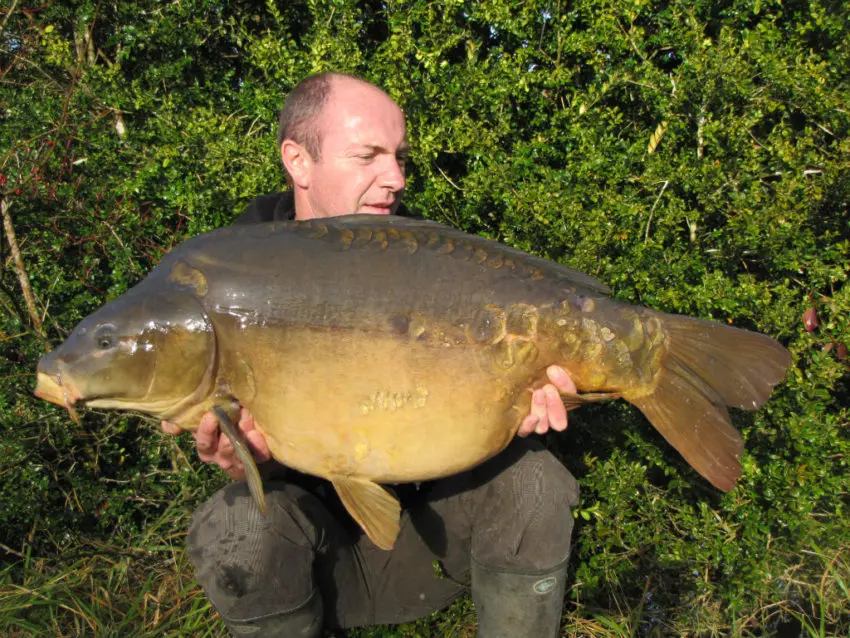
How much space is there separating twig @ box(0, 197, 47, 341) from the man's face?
1413mm

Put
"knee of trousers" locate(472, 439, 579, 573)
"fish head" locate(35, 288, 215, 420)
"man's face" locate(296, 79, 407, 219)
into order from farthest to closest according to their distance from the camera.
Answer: "man's face" locate(296, 79, 407, 219) → "knee of trousers" locate(472, 439, 579, 573) → "fish head" locate(35, 288, 215, 420)

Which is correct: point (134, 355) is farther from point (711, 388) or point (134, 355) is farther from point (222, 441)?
point (711, 388)

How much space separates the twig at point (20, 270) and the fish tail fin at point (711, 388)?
2326 millimetres

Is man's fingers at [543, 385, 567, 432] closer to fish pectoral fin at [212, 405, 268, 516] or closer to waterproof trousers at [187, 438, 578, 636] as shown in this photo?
waterproof trousers at [187, 438, 578, 636]

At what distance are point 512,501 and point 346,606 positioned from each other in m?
0.57

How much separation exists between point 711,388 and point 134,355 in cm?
122

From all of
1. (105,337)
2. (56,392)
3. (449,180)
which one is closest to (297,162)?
(449,180)

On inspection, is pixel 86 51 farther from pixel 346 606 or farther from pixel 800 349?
pixel 800 349

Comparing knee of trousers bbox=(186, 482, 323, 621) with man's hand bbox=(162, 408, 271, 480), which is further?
knee of trousers bbox=(186, 482, 323, 621)

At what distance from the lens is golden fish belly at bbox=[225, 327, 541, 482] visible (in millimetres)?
1477

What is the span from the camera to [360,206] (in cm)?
206

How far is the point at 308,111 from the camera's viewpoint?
2139 millimetres

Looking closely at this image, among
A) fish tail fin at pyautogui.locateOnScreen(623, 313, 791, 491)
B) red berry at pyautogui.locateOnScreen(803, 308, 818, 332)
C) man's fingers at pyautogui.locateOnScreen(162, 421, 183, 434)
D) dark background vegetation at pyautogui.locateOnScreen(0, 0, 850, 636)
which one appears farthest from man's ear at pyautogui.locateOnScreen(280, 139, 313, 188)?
red berry at pyautogui.locateOnScreen(803, 308, 818, 332)

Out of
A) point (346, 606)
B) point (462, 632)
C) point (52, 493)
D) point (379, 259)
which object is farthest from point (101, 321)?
point (52, 493)
